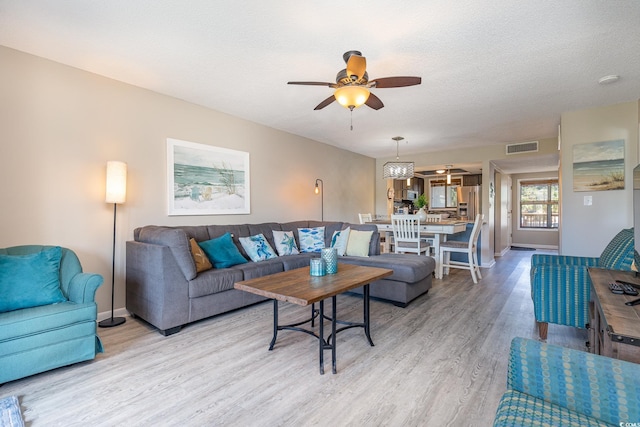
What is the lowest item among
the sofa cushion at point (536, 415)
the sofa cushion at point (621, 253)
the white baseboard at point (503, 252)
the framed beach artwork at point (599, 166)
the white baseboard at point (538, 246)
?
the white baseboard at point (503, 252)

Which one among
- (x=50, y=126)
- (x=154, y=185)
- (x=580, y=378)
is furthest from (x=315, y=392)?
(x=50, y=126)

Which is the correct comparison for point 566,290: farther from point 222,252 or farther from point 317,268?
point 222,252

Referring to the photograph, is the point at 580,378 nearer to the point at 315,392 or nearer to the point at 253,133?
the point at 315,392

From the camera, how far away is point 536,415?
1018 mm

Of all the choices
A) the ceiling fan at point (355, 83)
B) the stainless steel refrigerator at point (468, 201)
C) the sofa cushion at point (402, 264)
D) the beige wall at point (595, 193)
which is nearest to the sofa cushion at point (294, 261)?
the sofa cushion at point (402, 264)

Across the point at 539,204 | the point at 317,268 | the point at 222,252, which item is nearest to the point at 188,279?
the point at 222,252

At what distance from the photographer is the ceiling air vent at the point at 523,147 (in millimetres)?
5715

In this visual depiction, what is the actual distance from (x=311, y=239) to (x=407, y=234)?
5.05 ft

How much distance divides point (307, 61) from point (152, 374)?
2776mm

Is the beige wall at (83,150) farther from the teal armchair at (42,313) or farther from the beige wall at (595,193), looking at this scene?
the beige wall at (595,193)

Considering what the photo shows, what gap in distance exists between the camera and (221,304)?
3.18 meters

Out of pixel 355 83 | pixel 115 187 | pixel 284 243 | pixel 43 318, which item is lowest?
pixel 43 318

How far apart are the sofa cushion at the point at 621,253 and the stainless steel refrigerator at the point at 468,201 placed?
6.63 m

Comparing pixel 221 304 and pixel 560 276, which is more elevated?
pixel 560 276
